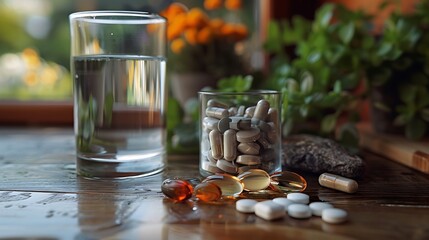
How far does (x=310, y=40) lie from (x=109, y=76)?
43 centimetres

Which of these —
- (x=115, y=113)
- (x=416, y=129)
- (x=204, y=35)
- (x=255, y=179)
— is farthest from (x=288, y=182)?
(x=204, y=35)

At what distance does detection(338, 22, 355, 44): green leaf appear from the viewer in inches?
32.3

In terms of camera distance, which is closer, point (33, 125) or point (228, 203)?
point (228, 203)

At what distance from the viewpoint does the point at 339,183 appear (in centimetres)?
54

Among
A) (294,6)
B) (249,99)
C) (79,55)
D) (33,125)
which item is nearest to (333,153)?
(249,99)

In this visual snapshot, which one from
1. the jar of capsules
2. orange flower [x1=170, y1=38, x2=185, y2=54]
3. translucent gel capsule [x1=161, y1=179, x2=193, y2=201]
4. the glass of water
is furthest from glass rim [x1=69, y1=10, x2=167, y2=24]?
orange flower [x1=170, y1=38, x2=185, y2=54]

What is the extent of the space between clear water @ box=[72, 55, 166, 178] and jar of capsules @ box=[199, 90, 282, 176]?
0.29ft

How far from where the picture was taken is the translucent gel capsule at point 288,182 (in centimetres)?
53

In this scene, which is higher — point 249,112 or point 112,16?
point 112,16

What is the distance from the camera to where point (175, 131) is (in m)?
0.80

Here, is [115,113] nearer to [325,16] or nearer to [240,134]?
[240,134]

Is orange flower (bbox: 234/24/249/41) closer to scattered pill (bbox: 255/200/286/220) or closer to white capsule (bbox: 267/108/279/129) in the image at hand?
white capsule (bbox: 267/108/279/129)

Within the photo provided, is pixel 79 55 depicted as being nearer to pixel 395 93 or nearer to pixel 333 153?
pixel 333 153

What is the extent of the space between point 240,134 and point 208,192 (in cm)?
9
